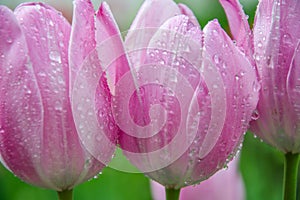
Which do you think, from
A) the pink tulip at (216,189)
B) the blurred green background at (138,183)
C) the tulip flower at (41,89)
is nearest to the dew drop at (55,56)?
the tulip flower at (41,89)

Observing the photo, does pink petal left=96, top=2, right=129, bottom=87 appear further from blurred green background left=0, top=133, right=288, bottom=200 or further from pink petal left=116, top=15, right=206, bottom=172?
blurred green background left=0, top=133, right=288, bottom=200

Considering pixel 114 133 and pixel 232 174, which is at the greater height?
pixel 114 133

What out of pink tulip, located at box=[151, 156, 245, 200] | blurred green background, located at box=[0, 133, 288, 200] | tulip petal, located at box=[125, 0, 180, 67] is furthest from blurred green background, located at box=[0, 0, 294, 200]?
tulip petal, located at box=[125, 0, 180, 67]

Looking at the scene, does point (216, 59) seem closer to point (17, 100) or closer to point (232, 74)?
point (232, 74)

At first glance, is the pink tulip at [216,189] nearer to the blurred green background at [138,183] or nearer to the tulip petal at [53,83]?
the tulip petal at [53,83]

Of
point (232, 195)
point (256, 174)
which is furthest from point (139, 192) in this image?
point (232, 195)

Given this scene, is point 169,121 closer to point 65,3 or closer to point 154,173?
point 154,173
